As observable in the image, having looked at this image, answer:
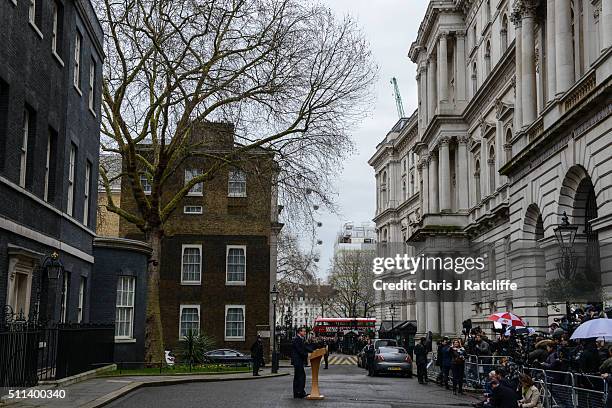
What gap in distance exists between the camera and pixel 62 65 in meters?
23.3

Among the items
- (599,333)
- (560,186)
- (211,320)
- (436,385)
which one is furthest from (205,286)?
(599,333)

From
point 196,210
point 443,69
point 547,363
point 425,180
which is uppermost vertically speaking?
point 443,69

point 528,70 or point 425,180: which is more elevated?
point 425,180

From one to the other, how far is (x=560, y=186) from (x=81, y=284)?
1617 centimetres

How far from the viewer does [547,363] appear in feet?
61.3

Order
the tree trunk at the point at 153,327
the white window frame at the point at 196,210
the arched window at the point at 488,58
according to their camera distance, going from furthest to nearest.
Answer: the white window frame at the point at 196,210, the arched window at the point at 488,58, the tree trunk at the point at 153,327

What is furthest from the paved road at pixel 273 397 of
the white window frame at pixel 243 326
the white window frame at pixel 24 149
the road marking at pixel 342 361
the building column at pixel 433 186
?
the building column at pixel 433 186

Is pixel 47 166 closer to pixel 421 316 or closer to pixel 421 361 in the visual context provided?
pixel 421 361

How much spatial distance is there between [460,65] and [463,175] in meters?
7.51

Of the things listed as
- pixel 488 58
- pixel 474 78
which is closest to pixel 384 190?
pixel 474 78

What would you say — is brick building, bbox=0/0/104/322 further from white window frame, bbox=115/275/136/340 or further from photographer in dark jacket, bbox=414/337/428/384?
photographer in dark jacket, bbox=414/337/428/384

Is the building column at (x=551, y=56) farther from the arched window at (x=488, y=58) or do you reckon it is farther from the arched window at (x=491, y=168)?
the arched window at (x=488, y=58)

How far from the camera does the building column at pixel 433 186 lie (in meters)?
59.0

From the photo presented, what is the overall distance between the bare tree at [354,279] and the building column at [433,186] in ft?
145
